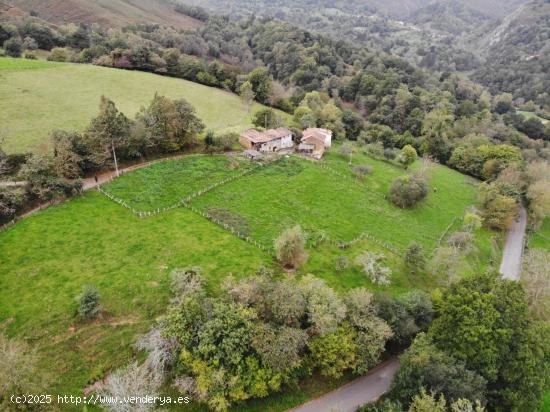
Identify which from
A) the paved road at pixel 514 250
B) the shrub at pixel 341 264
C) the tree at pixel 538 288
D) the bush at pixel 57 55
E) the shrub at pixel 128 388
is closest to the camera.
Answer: the shrub at pixel 128 388

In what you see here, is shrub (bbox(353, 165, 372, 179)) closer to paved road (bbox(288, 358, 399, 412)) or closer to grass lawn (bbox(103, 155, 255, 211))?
grass lawn (bbox(103, 155, 255, 211))

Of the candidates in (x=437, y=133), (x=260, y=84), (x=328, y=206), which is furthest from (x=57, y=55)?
(x=437, y=133)

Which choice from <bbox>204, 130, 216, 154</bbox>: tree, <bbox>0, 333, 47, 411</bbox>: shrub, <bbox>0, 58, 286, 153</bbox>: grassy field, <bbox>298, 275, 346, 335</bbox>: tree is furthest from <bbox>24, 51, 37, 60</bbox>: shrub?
<bbox>298, 275, 346, 335</bbox>: tree

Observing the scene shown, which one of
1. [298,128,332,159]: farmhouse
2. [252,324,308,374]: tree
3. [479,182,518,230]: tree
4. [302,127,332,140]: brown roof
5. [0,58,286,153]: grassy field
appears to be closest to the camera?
[252,324,308,374]: tree

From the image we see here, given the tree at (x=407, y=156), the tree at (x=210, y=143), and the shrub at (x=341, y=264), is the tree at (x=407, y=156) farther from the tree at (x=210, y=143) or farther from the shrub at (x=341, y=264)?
the shrub at (x=341, y=264)

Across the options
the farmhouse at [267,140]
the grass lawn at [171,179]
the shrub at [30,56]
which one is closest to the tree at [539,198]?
the farmhouse at [267,140]

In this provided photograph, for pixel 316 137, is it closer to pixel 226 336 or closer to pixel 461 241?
pixel 461 241
